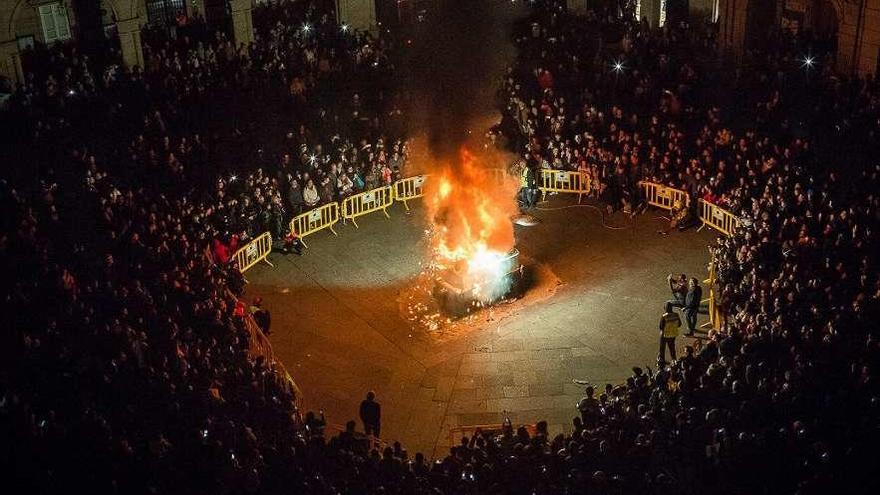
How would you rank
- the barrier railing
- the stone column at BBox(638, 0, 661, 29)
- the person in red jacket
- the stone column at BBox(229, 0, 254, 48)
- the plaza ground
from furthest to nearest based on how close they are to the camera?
the stone column at BBox(638, 0, 661, 29) < the stone column at BBox(229, 0, 254, 48) < the person in red jacket < the plaza ground < the barrier railing

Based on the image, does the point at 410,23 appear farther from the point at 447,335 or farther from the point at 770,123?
the point at 447,335

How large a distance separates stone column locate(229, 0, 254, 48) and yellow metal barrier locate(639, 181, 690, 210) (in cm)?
1507

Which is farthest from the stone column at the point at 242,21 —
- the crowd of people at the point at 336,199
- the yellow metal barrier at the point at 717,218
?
the yellow metal barrier at the point at 717,218

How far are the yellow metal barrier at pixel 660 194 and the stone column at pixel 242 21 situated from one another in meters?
15.1

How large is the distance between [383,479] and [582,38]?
23909mm

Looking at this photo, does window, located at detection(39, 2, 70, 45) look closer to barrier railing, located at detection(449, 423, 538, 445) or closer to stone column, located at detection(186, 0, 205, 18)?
stone column, located at detection(186, 0, 205, 18)

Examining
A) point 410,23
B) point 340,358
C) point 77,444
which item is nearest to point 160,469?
point 77,444

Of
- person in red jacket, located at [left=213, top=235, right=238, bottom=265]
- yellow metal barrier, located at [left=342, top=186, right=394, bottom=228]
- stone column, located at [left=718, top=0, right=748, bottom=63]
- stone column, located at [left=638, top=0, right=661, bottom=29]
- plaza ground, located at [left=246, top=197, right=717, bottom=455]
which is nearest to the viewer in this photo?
plaza ground, located at [left=246, top=197, right=717, bottom=455]

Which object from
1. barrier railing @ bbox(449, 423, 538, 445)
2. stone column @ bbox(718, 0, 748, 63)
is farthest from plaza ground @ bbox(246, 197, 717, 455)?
stone column @ bbox(718, 0, 748, 63)

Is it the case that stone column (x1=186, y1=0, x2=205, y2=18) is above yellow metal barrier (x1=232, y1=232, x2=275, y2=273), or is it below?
above

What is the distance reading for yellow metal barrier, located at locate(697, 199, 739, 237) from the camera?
24.3m

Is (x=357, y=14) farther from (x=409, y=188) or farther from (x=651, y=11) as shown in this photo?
(x=651, y=11)

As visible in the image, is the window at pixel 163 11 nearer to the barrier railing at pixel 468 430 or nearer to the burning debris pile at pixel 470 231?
the burning debris pile at pixel 470 231

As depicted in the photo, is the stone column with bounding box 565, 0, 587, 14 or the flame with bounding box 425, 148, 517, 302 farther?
the stone column with bounding box 565, 0, 587, 14
